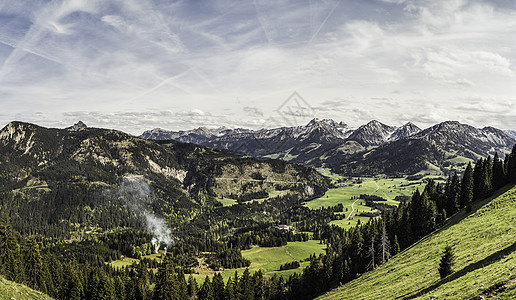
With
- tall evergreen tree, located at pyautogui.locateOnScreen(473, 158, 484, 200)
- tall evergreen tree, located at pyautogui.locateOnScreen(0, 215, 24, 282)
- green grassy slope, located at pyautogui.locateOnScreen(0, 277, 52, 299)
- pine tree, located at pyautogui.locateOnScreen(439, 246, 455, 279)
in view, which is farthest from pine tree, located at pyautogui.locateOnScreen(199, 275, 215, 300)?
tall evergreen tree, located at pyautogui.locateOnScreen(473, 158, 484, 200)

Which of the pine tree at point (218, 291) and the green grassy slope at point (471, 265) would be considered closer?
the green grassy slope at point (471, 265)

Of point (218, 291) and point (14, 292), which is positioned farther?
point (218, 291)

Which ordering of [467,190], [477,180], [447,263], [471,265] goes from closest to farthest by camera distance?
[471,265] < [447,263] < [467,190] < [477,180]

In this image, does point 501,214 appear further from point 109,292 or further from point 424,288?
point 109,292

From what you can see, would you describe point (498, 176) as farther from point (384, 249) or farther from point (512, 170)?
point (384, 249)

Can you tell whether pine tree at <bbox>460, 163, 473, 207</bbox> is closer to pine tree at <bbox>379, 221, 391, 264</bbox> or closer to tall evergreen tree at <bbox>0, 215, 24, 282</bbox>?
pine tree at <bbox>379, 221, 391, 264</bbox>

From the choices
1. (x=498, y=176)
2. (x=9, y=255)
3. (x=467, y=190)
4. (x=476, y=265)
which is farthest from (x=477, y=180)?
(x=9, y=255)

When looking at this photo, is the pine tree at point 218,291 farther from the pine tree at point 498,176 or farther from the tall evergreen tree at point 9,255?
the pine tree at point 498,176

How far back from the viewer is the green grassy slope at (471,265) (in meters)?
31.9

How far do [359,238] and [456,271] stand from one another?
231 ft

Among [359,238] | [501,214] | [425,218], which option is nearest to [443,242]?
[501,214]

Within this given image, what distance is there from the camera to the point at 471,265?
44156 millimetres

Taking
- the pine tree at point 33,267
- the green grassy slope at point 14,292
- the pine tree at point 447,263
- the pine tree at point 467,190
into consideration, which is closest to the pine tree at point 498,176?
the pine tree at point 467,190

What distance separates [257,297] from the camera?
111375mm
